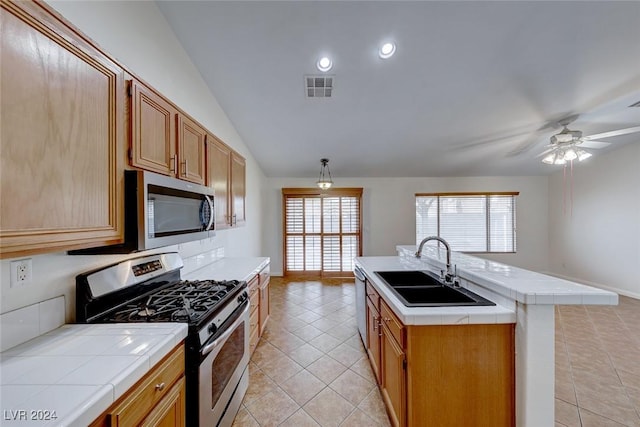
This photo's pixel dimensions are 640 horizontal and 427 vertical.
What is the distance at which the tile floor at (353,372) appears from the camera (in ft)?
5.94

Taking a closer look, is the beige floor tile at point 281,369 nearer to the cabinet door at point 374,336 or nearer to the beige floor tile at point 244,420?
the beige floor tile at point 244,420

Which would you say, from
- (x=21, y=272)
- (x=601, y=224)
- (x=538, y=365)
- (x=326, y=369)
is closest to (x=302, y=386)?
(x=326, y=369)

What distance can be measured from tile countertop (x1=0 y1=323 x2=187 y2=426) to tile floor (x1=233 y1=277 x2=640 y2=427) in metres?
1.20

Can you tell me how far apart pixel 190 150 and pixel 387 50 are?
83.8 inches

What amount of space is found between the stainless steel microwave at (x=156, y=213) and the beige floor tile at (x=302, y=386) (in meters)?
1.52

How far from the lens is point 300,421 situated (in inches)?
69.6

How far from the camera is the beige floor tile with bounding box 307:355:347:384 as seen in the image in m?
2.23

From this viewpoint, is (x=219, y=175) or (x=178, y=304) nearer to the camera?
(x=178, y=304)

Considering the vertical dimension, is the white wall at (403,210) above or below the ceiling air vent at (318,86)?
below

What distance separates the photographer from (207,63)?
2.60m

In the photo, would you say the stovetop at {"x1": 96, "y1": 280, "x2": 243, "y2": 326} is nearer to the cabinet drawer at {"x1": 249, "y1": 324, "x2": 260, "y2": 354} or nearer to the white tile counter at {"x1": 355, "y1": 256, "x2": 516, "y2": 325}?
the cabinet drawer at {"x1": 249, "y1": 324, "x2": 260, "y2": 354}

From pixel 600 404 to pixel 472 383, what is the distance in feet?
5.05

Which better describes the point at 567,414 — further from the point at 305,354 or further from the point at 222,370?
the point at 222,370

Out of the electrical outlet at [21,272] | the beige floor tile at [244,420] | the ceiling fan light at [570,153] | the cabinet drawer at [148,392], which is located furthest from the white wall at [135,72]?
the ceiling fan light at [570,153]
